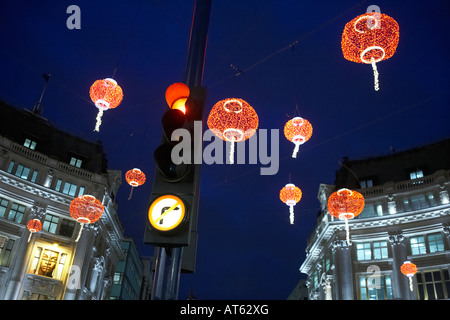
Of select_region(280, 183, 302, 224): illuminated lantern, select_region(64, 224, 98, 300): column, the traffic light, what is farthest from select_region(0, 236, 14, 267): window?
the traffic light

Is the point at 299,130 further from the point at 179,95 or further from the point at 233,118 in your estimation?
the point at 179,95

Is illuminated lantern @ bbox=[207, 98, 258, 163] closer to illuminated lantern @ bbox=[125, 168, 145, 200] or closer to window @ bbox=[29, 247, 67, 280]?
illuminated lantern @ bbox=[125, 168, 145, 200]

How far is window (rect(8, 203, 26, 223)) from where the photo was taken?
38.8 m

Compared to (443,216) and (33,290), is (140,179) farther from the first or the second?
(443,216)

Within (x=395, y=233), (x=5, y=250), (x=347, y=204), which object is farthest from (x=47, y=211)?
(x=395, y=233)

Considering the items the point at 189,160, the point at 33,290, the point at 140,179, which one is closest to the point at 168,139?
the point at 189,160

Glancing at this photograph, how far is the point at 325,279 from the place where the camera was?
159ft

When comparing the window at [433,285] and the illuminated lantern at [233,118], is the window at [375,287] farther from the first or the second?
the illuminated lantern at [233,118]

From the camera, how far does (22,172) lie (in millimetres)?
40781

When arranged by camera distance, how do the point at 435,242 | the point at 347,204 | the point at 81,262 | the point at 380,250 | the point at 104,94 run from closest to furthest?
the point at 104,94 < the point at 347,204 < the point at 435,242 < the point at 81,262 < the point at 380,250

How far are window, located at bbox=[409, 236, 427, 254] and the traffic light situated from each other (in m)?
42.9

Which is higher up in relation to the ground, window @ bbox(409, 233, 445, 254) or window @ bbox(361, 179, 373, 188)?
window @ bbox(361, 179, 373, 188)

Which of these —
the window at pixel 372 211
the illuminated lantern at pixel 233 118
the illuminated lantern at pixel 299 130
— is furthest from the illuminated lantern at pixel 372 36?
the window at pixel 372 211

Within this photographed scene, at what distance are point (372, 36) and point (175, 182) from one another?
10272mm
